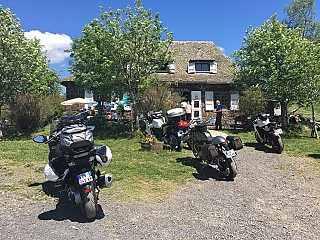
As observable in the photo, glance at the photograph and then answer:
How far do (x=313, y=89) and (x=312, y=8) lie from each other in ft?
76.0

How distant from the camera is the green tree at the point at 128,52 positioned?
41.5 feet

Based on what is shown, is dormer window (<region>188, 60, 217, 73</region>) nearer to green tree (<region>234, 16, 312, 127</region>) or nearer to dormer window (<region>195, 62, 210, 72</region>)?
dormer window (<region>195, 62, 210, 72</region>)

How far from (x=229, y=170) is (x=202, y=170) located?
0.95m

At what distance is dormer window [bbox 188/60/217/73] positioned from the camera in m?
23.9

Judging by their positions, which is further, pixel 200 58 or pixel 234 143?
pixel 200 58

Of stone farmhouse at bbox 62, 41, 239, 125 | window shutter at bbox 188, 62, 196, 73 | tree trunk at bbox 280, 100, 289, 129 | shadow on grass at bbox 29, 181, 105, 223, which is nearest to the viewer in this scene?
shadow on grass at bbox 29, 181, 105, 223

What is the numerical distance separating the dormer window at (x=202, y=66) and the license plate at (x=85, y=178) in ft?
67.8

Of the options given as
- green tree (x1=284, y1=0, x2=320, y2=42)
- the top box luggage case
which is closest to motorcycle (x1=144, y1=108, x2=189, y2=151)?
the top box luggage case

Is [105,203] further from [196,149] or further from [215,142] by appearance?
[196,149]

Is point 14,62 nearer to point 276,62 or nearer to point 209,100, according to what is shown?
point 276,62

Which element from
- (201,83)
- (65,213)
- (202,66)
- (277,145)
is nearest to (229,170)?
(65,213)

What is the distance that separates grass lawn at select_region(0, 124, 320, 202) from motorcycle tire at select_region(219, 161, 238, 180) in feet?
2.46

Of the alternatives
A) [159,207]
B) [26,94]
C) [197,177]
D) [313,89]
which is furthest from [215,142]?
[26,94]

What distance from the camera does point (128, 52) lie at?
42.6ft
